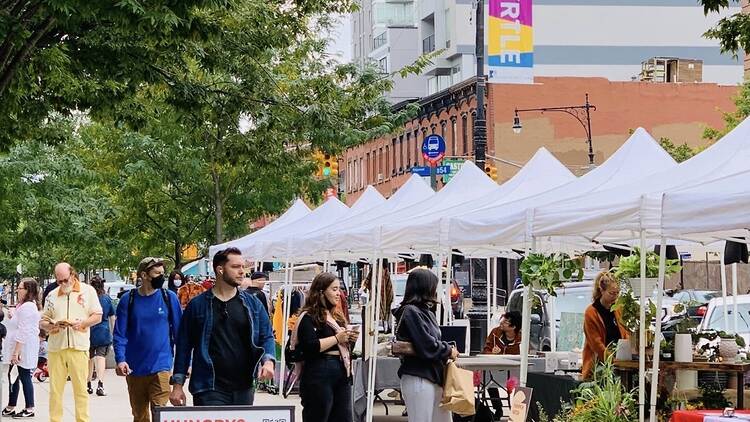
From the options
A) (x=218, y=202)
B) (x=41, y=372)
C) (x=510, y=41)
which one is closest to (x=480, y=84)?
(x=41, y=372)

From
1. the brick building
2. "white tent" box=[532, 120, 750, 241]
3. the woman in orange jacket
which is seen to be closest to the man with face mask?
"white tent" box=[532, 120, 750, 241]

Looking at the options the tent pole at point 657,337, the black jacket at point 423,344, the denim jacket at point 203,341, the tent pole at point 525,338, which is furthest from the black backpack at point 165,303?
the tent pole at point 657,337

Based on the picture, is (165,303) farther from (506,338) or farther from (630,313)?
(506,338)

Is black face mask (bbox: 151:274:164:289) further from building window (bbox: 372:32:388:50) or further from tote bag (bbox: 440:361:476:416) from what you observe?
building window (bbox: 372:32:388:50)

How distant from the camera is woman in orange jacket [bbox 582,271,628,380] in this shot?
42.2 feet

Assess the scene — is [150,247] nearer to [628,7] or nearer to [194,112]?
[194,112]

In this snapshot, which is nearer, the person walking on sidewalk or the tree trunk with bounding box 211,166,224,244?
the person walking on sidewalk

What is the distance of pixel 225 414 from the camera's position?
26.2ft

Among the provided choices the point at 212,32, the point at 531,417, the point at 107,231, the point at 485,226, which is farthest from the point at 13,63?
the point at 107,231

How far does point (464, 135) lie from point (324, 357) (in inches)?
2120

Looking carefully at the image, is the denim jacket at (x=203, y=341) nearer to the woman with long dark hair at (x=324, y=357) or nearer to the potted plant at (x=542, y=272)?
the woman with long dark hair at (x=324, y=357)

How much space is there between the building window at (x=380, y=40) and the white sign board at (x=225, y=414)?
9228 centimetres

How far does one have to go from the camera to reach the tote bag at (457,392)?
37.2 feet

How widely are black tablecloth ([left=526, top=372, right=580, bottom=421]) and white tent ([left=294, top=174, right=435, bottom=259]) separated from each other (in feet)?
12.1
